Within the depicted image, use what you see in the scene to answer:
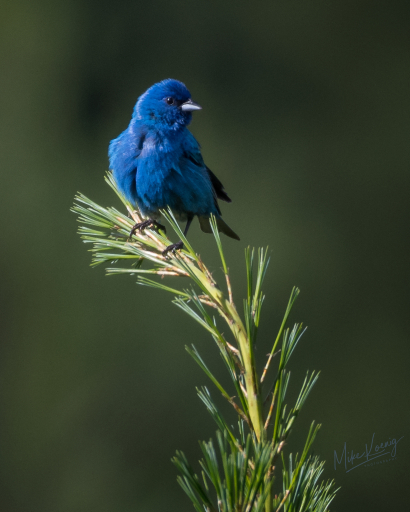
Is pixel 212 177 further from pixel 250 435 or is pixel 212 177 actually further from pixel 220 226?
pixel 250 435

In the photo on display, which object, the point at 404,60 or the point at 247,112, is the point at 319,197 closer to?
the point at 247,112

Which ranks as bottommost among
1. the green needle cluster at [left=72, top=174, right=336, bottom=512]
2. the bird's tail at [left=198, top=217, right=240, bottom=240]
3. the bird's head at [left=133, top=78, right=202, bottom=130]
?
the green needle cluster at [left=72, top=174, right=336, bottom=512]

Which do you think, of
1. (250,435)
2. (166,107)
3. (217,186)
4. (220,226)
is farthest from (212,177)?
(250,435)

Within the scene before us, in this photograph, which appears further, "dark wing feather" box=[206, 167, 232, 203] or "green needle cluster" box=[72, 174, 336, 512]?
→ "dark wing feather" box=[206, 167, 232, 203]

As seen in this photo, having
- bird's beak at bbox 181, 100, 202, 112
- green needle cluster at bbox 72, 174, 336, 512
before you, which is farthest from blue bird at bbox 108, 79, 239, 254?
green needle cluster at bbox 72, 174, 336, 512

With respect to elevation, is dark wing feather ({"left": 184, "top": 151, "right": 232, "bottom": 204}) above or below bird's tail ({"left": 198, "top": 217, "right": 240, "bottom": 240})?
above

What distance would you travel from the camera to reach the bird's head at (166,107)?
2631 millimetres

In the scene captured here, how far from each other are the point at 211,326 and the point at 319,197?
4806 mm

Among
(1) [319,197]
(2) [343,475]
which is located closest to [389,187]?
(1) [319,197]

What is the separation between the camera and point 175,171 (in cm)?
248

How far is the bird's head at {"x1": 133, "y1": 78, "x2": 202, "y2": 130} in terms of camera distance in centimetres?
263

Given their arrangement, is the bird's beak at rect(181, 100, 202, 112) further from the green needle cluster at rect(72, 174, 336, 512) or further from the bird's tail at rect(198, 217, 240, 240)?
the green needle cluster at rect(72, 174, 336, 512)

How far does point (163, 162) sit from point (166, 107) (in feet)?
1.25

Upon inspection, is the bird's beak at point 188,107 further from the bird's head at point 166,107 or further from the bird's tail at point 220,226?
the bird's tail at point 220,226
